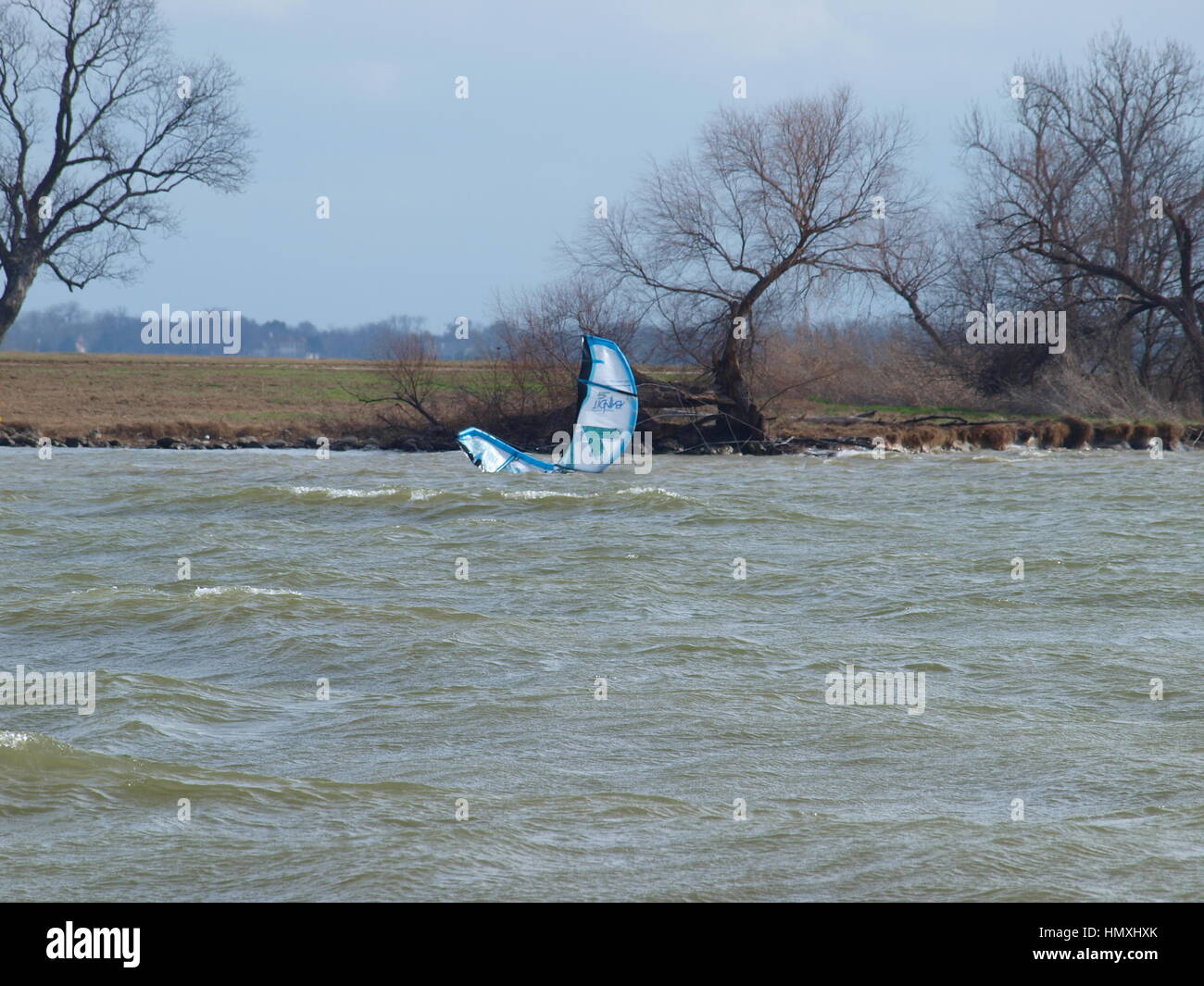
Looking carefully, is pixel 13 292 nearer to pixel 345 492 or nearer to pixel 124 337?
pixel 345 492

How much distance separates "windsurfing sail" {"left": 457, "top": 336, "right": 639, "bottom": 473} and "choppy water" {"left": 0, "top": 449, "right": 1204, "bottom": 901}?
6.54m

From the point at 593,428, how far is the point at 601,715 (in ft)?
55.5

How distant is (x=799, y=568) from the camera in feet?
44.9

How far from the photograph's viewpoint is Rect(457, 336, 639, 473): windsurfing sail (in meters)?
23.4

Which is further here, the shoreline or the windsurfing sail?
the shoreline

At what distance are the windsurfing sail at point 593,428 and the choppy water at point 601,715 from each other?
6541 millimetres

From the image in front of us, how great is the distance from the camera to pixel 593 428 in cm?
2439

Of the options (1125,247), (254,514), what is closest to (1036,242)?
(1125,247)

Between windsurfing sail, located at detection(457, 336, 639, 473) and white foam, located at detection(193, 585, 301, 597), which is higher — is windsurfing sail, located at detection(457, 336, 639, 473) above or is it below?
above

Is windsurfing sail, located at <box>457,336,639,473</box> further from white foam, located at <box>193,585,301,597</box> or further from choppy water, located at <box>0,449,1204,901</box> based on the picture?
white foam, located at <box>193,585,301,597</box>

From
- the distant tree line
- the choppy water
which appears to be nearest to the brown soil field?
the choppy water

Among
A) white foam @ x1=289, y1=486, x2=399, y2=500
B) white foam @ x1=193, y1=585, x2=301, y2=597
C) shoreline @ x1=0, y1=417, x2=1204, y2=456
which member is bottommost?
white foam @ x1=193, y1=585, x2=301, y2=597
